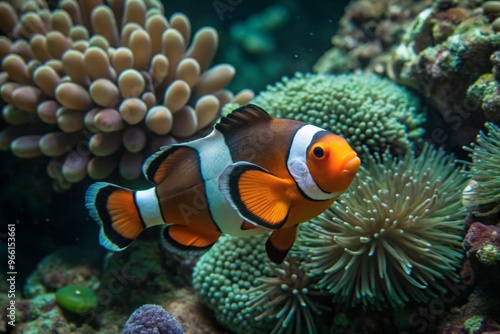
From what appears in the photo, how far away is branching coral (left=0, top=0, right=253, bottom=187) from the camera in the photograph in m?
3.12

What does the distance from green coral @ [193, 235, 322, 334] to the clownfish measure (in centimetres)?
65

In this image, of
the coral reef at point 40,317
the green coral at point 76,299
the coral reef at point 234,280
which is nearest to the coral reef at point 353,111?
the coral reef at point 234,280

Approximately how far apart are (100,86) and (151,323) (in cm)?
176

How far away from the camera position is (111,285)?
3.02 metres

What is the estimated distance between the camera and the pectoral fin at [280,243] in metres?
1.96

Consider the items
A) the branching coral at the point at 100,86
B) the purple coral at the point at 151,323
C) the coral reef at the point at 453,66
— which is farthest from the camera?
the branching coral at the point at 100,86

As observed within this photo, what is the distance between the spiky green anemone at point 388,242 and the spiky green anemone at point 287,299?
0.12 metres

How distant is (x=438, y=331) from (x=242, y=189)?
157 cm

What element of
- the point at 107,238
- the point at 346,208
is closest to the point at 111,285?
the point at 107,238

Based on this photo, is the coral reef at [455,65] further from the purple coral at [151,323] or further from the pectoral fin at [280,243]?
the purple coral at [151,323]

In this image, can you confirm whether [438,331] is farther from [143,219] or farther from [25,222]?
[25,222]

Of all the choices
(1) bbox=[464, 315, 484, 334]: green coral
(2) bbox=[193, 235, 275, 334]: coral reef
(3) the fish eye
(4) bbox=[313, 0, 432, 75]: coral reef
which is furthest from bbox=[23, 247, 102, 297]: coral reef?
(4) bbox=[313, 0, 432, 75]: coral reef

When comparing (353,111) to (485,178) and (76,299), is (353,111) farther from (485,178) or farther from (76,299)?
(76,299)

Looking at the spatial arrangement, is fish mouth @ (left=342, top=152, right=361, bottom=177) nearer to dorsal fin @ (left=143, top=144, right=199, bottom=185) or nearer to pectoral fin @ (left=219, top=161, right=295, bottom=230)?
pectoral fin @ (left=219, top=161, right=295, bottom=230)
